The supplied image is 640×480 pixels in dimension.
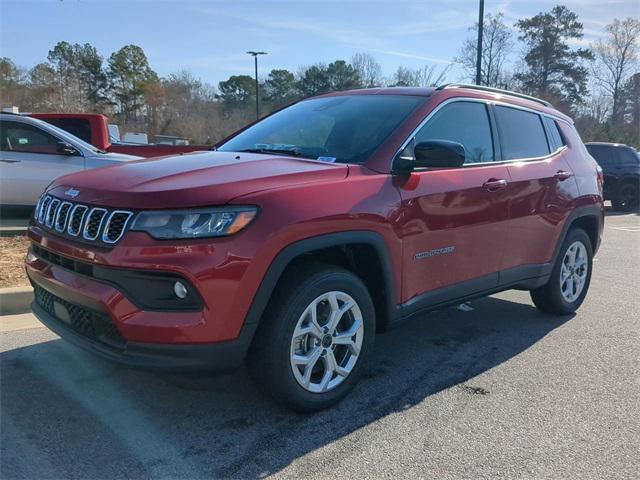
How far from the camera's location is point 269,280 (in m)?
2.90

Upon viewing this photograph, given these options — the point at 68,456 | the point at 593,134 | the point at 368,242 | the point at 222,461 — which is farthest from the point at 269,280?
the point at 593,134

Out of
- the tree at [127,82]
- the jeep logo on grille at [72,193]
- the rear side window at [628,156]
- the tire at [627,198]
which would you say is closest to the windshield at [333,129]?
the jeep logo on grille at [72,193]

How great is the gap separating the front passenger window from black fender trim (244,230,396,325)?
2.82 feet

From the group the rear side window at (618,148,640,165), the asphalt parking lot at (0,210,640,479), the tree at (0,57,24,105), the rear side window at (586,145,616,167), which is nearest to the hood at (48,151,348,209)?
the asphalt parking lot at (0,210,640,479)

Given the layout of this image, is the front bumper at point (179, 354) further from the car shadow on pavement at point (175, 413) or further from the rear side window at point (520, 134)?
the rear side window at point (520, 134)

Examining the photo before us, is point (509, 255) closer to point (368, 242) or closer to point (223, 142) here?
point (368, 242)

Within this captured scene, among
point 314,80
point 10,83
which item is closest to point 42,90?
point 10,83

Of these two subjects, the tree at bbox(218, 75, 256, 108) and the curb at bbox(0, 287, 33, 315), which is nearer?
the curb at bbox(0, 287, 33, 315)

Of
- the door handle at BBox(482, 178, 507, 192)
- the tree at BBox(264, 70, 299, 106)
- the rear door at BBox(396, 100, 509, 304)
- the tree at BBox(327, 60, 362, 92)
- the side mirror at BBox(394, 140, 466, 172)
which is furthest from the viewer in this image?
the tree at BBox(264, 70, 299, 106)

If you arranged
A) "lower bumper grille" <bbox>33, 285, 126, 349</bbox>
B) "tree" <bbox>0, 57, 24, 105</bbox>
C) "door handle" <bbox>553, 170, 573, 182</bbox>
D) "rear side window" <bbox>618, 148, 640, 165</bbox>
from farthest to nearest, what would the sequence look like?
"tree" <bbox>0, 57, 24, 105</bbox>
"rear side window" <bbox>618, 148, 640, 165</bbox>
"door handle" <bbox>553, 170, 573, 182</bbox>
"lower bumper grille" <bbox>33, 285, 126, 349</bbox>

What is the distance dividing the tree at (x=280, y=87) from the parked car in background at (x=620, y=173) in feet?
133

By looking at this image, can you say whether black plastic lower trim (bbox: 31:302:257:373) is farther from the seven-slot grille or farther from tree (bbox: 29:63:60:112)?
tree (bbox: 29:63:60:112)

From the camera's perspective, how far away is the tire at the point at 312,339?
300 centimetres

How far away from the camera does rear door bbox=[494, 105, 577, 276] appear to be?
4465 mm
